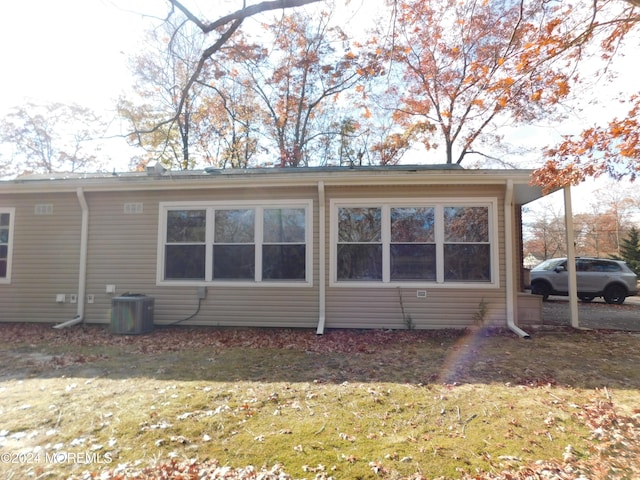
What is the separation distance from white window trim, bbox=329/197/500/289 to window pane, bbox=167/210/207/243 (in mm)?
2664

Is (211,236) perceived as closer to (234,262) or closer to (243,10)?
(234,262)

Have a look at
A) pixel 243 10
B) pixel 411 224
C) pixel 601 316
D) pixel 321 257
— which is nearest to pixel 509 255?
pixel 411 224

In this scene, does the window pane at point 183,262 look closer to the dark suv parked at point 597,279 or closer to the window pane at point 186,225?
the window pane at point 186,225

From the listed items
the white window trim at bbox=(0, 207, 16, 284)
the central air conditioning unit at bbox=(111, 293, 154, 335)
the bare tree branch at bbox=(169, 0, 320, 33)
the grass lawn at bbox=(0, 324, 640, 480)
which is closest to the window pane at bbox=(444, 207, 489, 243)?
the grass lawn at bbox=(0, 324, 640, 480)

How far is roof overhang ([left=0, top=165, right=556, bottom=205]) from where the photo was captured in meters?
6.40

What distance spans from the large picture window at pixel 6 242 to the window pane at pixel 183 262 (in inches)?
136

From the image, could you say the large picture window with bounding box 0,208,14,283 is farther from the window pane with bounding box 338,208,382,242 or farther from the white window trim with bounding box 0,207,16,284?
the window pane with bounding box 338,208,382,242

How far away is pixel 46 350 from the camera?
17.9 feet

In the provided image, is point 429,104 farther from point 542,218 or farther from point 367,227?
point 542,218

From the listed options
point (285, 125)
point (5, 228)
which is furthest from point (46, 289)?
point (285, 125)

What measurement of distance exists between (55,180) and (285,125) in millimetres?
12289

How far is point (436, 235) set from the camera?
669cm

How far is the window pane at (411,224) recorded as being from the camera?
6.73 metres

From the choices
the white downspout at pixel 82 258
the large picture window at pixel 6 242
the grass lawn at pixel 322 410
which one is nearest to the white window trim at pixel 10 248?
the large picture window at pixel 6 242
